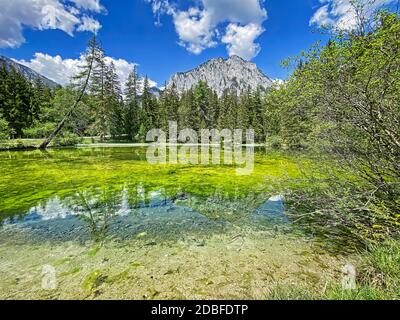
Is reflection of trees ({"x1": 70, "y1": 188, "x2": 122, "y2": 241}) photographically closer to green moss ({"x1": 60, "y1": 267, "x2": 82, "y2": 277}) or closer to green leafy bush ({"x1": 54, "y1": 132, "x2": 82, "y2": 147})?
green moss ({"x1": 60, "y1": 267, "x2": 82, "y2": 277})

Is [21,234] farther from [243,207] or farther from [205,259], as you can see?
[243,207]

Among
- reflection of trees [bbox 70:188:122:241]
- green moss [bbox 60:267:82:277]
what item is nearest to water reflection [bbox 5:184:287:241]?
reflection of trees [bbox 70:188:122:241]

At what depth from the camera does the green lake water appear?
3.31m

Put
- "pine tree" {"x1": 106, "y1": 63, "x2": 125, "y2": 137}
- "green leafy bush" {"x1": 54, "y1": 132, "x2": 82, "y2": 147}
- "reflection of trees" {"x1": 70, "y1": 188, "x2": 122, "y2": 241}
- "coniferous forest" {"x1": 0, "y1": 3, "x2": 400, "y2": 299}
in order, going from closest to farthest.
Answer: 1. "coniferous forest" {"x1": 0, "y1": 3, "x2": 400, "y2": 299}
2. "reflection of trees" {"x1": 70, "y1": 188, "x2": 122, "y2": 241}
3. "green leafy bush" {"x1": 54, "y1": 132, "x2": 82, "y2": 147}
4. "pine tree" {"x1": 106, "y1": 63, "x2": 125, "y2": 137}

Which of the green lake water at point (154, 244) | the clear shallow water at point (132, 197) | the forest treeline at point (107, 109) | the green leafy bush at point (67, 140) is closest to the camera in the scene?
the green lake water at point (154, 244)

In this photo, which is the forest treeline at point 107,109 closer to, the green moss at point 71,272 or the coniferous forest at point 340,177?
the coniferous forest at point 340,177

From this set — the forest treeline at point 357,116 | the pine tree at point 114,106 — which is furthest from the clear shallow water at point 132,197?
the pine tree at point 114,106

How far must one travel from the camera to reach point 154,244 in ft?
15.1

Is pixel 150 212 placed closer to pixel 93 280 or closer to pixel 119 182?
pixel 93 280

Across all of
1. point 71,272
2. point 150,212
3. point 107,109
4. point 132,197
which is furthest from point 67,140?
point 71,272

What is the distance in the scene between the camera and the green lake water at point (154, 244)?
3309 mm

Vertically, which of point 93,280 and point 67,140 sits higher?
point 67,140

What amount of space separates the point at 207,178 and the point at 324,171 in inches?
246
